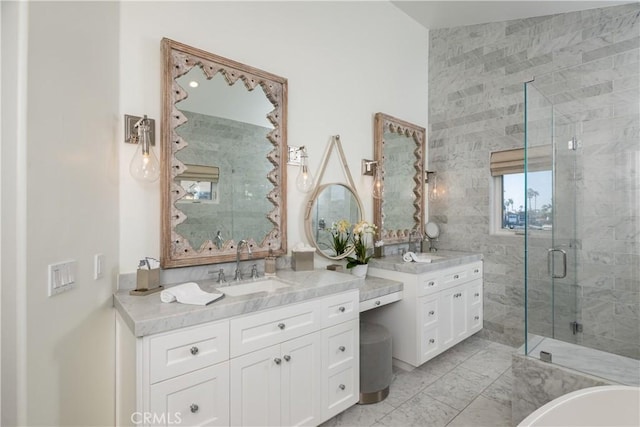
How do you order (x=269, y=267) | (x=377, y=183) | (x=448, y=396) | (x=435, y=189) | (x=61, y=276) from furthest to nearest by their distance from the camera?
(x=435, y=189) → (x=377, y=183) → (x=448, y=396) → (x=269, y=267) → (x=61, y=276)

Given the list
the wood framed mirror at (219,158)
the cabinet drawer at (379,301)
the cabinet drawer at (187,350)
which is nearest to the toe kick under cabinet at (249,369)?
the cabinet drawer at (187,350)

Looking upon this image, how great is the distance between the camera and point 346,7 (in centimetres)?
285

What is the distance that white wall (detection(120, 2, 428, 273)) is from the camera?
69.1 inches

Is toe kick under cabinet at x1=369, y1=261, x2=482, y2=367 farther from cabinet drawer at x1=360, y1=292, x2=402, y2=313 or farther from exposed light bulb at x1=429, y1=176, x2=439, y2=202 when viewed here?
exposed light bulb at x1=429, y1=176, x2=439, y2=202

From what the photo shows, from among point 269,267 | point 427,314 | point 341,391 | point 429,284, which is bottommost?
point 341,391

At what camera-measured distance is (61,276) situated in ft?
4.13

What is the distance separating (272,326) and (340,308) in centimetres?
49

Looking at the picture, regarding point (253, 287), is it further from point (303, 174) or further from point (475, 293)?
point (475, 293)

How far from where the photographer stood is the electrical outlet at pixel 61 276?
120 centimetres

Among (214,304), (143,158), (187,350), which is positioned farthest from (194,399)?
(143,158)

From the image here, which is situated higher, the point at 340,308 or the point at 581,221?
the point at 581,221

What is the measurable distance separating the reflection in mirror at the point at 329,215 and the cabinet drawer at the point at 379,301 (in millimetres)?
513

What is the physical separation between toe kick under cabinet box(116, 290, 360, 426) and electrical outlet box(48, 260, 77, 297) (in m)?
0.35

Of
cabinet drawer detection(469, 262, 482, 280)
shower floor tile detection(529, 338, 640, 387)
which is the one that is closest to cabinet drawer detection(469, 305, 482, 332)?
cabinet drawer detection(469, 262, 482, 280)
